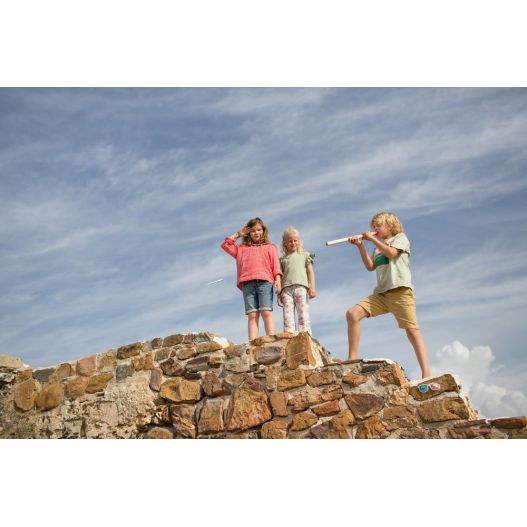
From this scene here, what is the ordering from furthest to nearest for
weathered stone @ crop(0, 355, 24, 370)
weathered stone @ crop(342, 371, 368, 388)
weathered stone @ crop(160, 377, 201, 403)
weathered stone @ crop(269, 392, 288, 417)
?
weathered stone @ crop(0, 355, 24, 370) → weathered stone @ crop(160, 377, 201, 403) → weathered stone @ crop(269, 392, 288, 417) → weathered stone @ crop(342, 371, 368, 388)

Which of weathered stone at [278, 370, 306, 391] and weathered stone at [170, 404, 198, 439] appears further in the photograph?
weathered stone at [170, 404, 198, 439]

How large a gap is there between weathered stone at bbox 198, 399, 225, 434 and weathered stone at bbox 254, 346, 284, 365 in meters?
0.57

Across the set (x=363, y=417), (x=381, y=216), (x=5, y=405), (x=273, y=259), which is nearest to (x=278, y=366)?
(x=363, y=417)

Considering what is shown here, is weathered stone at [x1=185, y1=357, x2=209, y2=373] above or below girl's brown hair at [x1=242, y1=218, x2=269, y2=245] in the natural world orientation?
below

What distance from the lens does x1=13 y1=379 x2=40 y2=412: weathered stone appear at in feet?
21.6

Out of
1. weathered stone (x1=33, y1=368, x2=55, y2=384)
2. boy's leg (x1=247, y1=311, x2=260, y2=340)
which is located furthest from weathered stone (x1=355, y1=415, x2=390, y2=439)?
weathered stone (x1=33, y1=368, x2=55, y2=384)

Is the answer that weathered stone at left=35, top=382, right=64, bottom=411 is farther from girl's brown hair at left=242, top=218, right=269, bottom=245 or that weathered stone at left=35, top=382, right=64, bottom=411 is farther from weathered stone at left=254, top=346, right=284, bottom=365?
girl's brown hair at left=242, top=218, right=269, bottom=245

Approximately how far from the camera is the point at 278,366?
18.6ft

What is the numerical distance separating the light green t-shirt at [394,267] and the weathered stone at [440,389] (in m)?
0.96

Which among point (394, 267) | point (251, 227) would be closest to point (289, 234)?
point (251, 227)

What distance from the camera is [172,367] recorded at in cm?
611

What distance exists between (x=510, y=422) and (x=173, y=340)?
335 centimetres

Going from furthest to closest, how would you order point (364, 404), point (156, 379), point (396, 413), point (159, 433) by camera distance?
point (156, 379) → point (159, 433) → point (364, 404) → point (396, 413)

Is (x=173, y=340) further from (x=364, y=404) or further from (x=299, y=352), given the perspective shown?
(x=364, y=404)
